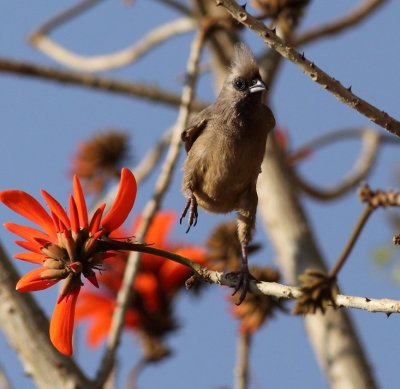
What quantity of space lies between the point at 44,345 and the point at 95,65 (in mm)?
2298

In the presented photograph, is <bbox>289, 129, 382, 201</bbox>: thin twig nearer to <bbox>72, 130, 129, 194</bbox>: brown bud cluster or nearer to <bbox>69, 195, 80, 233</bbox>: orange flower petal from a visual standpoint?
<bbox>72, 130, 129, 194</bbox>: brown bud cluster

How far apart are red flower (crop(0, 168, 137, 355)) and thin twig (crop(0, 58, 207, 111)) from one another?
1.91 metres

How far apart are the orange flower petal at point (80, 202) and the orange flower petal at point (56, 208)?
33 mm

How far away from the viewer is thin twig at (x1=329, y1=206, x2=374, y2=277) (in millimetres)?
2311

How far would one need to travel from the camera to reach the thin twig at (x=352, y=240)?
2311 millimetres

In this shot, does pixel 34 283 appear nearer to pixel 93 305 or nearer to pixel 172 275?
pixel 93 305

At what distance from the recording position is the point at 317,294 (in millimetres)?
2303

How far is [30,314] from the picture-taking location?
9.33 feet

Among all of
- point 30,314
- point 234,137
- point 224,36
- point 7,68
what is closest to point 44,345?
point 30,314

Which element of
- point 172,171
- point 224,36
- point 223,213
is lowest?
point 223,213

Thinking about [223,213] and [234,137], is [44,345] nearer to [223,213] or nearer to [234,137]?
[223,213]

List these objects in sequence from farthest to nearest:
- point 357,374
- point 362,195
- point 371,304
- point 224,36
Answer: point 224,36 → point 357,374 → point 362,195 → point 371,304

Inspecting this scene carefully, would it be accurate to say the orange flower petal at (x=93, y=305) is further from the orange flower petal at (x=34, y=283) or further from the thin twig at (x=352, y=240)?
the orange flower petal at (x=34, y=283)

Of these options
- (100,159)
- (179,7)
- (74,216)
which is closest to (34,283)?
(74,216)
